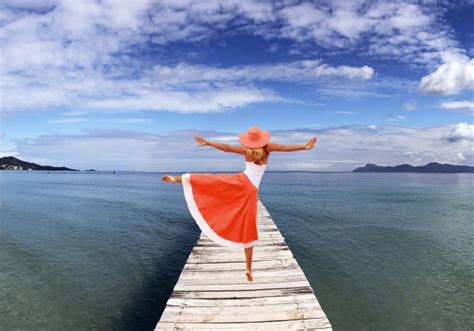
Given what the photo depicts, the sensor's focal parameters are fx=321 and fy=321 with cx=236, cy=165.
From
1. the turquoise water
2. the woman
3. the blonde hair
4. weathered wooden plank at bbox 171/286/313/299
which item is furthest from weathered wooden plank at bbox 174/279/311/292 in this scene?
the blonde hair

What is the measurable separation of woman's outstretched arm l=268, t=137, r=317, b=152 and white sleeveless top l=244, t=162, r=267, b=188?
469 millimetres

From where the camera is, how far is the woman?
23.5 ft

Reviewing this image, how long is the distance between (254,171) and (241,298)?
3463mm

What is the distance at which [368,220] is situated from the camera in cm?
3047

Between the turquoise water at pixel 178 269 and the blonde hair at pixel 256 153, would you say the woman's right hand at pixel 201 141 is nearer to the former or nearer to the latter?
the blonde hair at pixel 256 153

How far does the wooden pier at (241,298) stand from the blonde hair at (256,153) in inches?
144

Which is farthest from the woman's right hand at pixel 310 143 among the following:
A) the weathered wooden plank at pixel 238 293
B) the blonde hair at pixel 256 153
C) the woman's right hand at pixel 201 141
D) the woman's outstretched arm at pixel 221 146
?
the weathered wooden plank at pixel 238 293

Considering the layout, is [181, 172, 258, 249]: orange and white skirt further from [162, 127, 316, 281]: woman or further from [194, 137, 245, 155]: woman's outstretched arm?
[194, 137, 245, 155]: woman's outstretched arm

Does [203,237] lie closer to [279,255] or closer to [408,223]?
[279,255]

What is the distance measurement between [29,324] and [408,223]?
29.0 m

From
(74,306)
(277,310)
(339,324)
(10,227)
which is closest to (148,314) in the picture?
(74,306)

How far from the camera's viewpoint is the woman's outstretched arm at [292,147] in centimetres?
636

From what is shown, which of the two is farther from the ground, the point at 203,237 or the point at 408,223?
the point at 203,237

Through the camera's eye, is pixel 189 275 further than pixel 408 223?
No
